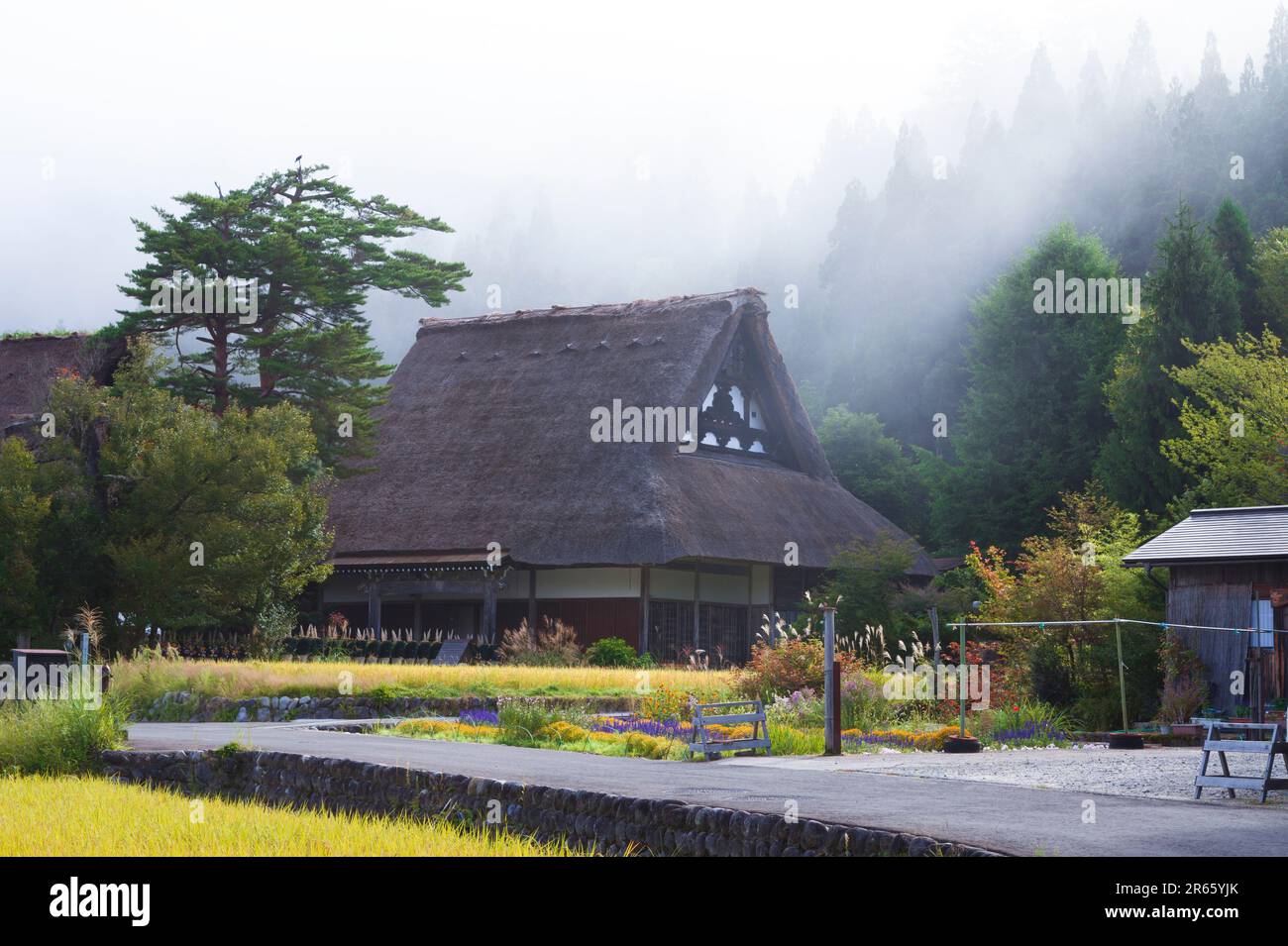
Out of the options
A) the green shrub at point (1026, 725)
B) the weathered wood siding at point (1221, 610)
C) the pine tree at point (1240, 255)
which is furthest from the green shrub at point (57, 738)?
the pine tree at point (1240, 255)

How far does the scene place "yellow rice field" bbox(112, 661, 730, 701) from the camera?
2284 cm

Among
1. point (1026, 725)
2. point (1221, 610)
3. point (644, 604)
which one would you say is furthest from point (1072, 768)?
point (644, 604)

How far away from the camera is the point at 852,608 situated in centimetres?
3159

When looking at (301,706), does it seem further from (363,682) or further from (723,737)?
(723,737)

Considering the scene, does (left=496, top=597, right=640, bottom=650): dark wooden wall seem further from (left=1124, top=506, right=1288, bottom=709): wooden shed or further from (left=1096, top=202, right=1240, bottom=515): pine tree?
(left=1124, top=506, right=1288, bottom=709): wooden shed

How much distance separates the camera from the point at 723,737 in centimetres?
1756

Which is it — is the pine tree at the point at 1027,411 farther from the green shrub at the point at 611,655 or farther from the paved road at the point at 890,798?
the paved road at the point at 890,798

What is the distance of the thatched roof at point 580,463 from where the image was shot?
116ft

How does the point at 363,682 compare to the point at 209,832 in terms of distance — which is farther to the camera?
the point at 363,682

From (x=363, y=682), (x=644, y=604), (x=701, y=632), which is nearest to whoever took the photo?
(x=363, y=682)

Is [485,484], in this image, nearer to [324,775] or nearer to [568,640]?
[568,640]

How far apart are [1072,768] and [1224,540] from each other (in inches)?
318

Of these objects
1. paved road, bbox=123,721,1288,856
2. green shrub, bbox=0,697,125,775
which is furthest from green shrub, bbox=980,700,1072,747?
green shrub, bbox=0,697,125,775

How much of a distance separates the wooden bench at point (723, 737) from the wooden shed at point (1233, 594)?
7.12 m
